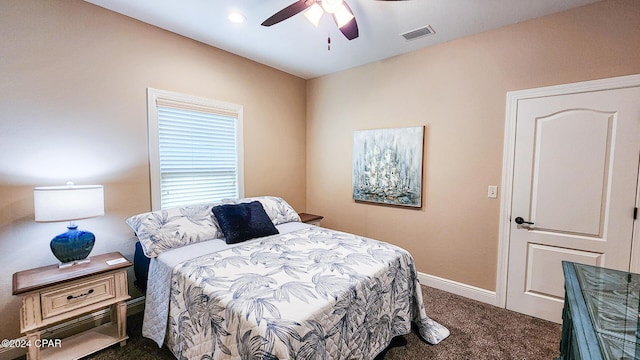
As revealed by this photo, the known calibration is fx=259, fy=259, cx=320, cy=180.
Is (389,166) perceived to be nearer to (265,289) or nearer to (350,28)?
(350,28)

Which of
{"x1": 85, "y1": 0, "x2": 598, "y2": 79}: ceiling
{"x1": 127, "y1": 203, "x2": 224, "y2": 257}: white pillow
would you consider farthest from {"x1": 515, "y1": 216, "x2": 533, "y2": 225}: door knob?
{"x1": 127, "y1": 203, "x2": 224, "y2": 257}: white pillow

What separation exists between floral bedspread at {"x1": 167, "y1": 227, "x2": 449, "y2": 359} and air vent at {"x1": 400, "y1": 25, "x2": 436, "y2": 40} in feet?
6.80

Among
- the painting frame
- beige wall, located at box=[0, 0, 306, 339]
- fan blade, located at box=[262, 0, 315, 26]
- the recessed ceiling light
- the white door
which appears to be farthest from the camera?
the painting frame

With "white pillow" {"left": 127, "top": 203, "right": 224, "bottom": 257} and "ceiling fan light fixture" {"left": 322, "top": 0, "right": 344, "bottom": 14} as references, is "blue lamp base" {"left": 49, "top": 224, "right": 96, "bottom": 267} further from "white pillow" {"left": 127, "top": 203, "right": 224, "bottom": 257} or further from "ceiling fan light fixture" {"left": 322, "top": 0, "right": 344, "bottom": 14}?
"ceiling fan light fixture" {"left": 322, "top": 0, "right": 344, "bottom": 14}

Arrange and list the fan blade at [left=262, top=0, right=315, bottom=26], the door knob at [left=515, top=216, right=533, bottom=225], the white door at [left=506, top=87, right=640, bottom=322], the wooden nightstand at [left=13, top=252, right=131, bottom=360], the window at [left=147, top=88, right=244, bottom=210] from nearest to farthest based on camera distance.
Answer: the wooden nightstand at [left=13, top=252, right=131, bottom=360] → the fan blade at [left=262, top=0, right=315, bottom=26] → the white door at [left=506, top=87, right=640, bottom=322] → the door knob at [left=515, top=216, right=533, bottom=225] → the window at [left=147, top=88, right=244, bottom=210]

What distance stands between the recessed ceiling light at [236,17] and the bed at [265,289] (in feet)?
5.74

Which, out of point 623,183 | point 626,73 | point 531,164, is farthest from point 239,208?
point 626,73

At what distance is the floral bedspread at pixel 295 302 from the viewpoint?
1247 mm

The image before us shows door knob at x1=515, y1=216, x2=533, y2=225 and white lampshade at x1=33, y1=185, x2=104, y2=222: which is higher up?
white lampshade at x1=33, y1=185, x2=104, y2=222

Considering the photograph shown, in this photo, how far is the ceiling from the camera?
2131mm

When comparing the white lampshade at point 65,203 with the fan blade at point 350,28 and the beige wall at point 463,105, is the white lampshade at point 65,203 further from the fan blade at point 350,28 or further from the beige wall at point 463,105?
the beige wall at point 463,105

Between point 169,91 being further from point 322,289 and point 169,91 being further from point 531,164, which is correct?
point 531,164

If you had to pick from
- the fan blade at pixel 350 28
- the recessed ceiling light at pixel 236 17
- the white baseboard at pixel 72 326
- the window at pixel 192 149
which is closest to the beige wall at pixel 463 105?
the fan blade at pixel 350 28

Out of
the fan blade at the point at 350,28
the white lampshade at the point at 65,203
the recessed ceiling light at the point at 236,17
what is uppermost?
the recessed ceiling light at the point at 236,17
